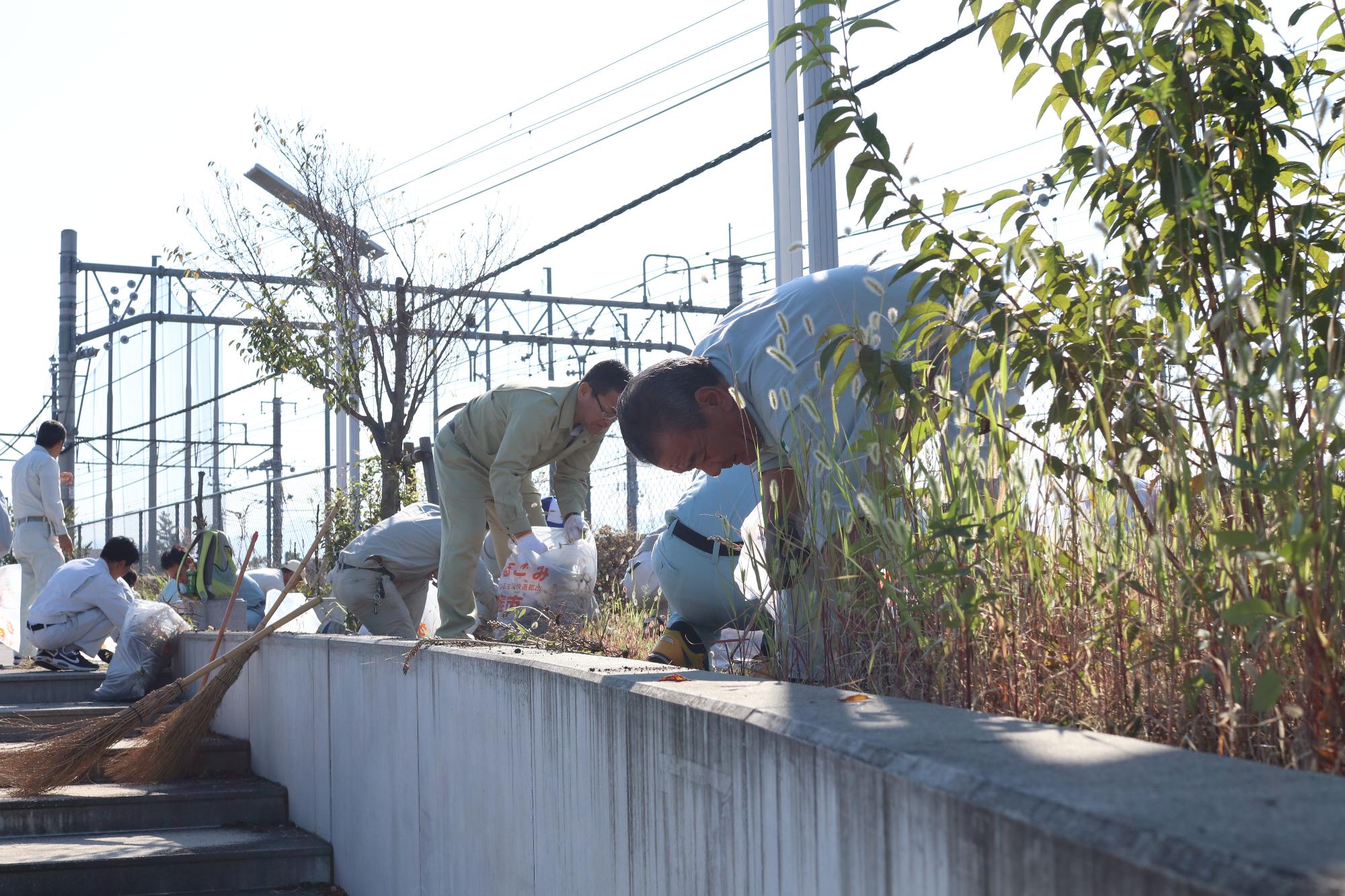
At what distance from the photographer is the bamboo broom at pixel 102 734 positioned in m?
5.75

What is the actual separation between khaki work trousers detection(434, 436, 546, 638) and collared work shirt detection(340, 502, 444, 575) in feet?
3.22

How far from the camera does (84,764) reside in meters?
5.93

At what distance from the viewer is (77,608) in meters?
8.90

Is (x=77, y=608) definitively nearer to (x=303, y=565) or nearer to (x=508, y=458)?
(x=303, y=565)

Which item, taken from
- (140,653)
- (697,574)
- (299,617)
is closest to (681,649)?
(697,574)

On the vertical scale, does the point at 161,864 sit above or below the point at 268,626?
below

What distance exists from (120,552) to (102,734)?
336cm

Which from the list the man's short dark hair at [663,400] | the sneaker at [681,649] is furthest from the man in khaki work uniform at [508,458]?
the man's short dark hair at [663,400]

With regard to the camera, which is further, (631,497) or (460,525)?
(631,497)

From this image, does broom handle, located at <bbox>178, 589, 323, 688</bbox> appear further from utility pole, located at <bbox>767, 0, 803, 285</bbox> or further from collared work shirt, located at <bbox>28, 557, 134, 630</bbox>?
utility pole, located at <bbox>767, 0, 803, 285</bbox>

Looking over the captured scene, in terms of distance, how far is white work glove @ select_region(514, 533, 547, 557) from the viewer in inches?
213

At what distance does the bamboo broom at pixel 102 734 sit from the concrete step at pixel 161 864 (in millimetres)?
535

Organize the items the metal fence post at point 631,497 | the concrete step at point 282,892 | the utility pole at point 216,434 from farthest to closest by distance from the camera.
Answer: the utility pole at point 216,434 < the metal fence post at point 631,497 < the concrete step at point 282,892

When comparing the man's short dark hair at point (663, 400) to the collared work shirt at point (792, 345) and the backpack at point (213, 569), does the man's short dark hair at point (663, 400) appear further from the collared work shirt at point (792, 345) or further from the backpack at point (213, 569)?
the backpack at point (213, 569)
